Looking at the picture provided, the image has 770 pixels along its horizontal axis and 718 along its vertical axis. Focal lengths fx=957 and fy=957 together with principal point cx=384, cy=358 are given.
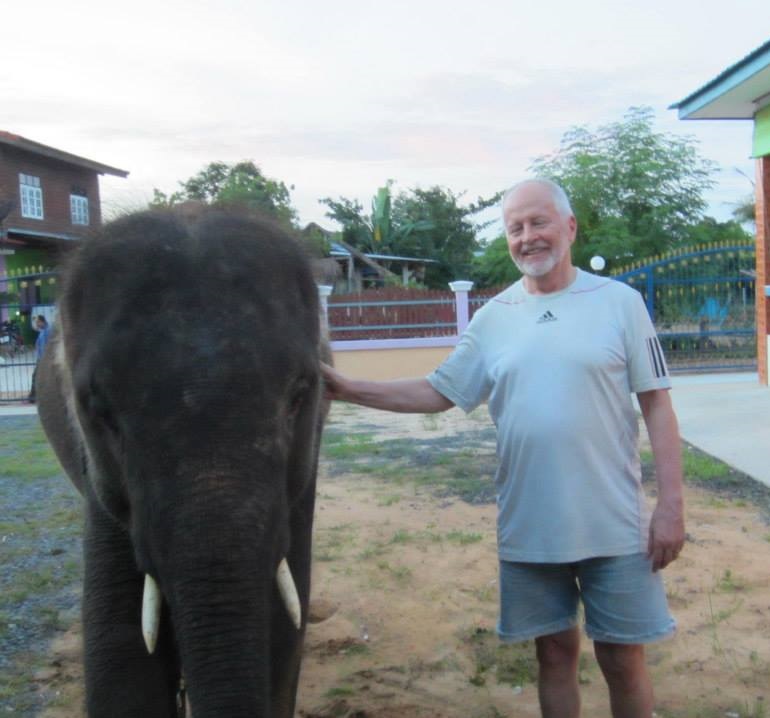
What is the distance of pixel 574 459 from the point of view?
315cm

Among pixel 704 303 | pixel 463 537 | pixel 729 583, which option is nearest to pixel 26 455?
pixel 463 537

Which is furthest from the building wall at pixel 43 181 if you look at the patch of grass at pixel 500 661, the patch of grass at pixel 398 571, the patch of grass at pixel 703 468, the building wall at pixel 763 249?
the patch of grass at pixel 500 661

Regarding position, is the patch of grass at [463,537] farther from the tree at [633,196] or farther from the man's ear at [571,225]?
the tree at [633,196]

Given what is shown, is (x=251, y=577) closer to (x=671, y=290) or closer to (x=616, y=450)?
(x=616, y=450)

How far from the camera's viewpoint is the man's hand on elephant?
312cm

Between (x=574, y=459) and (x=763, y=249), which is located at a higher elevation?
(x=763, y=249)

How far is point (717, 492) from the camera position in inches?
312

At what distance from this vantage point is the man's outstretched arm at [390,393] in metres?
3.64

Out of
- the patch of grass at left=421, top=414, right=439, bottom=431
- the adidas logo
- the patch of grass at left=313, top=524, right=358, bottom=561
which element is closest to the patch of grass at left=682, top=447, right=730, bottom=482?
the patch of grass at left=313, top=524, right=358, bottom=561

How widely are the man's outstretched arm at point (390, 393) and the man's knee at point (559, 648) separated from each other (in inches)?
36.0

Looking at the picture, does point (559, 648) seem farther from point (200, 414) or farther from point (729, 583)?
point (729, 583)

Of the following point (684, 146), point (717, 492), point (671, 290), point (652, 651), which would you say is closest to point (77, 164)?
point (684, 146)

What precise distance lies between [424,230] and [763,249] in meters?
26.0

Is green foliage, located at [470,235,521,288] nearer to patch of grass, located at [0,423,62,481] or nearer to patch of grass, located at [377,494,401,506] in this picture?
patch of grass, located at [0,423,62,481]
